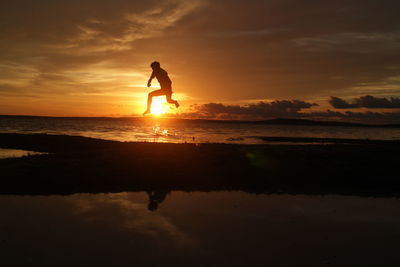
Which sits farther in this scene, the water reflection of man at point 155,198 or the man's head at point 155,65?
the water reflection of man at point 155,198

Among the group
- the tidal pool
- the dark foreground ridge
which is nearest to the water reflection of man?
the tidal pool

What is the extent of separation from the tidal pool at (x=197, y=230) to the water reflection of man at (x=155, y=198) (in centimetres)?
5

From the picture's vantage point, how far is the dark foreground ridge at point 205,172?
19.0 metres

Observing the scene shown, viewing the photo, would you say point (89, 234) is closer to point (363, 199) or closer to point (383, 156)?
point (363, 199)

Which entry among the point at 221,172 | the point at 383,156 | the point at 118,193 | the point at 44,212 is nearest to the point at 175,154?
the point at 221,172

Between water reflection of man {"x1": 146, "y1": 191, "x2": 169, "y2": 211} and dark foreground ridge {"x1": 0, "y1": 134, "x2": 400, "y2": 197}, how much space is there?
924 mm

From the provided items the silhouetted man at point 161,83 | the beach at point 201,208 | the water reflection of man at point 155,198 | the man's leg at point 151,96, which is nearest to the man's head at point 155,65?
the silhouetted man at point 161,83

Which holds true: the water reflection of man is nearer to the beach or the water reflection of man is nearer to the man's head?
the beach

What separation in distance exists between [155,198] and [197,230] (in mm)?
5332

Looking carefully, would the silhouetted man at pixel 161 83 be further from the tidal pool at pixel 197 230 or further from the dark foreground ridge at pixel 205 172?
the dark foreground ridge at pixel 205 172

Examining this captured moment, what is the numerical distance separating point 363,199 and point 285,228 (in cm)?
752

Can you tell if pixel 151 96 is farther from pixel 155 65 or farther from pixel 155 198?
pixel 155 198

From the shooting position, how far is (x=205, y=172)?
21.8 m

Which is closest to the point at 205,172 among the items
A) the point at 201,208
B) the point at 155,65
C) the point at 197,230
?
the point at 201,208
